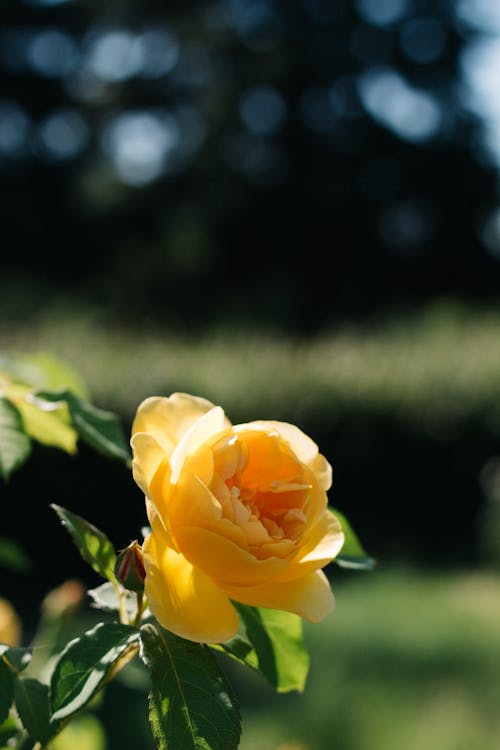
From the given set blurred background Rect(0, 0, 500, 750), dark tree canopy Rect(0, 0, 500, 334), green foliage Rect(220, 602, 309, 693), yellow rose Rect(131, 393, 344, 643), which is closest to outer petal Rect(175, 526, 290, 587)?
yellow rose Rect(131, 393, 344, 643)

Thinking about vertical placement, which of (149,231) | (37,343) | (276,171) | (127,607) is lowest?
(149,231)

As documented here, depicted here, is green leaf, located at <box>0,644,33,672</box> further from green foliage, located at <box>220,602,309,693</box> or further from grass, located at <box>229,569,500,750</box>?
grass, located at <box>229,569,500,750</box>

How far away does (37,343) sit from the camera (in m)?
5.89

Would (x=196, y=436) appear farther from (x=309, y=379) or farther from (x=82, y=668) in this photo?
(x=309, y=379)

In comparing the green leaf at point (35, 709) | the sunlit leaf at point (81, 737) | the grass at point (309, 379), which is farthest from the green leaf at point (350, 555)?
the grass at point (309, 379)

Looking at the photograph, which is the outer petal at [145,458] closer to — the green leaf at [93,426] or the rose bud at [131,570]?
the rose bud at [131,570]

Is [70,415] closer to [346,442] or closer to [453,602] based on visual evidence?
[453,602]

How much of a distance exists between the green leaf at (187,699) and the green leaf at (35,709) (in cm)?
7

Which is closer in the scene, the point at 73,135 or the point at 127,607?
the point at 127,607

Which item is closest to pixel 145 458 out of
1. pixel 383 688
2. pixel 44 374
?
pixel 44 374

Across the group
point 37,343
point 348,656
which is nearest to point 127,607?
point 348,656

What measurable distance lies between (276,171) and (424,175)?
2.74 meters

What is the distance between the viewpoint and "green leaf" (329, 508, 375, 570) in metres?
0.59

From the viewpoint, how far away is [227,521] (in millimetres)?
435
